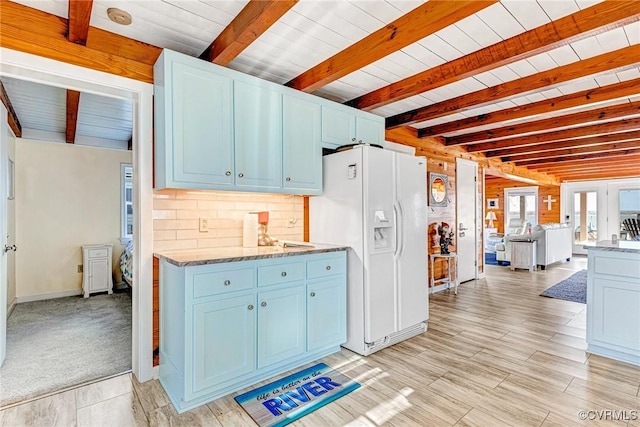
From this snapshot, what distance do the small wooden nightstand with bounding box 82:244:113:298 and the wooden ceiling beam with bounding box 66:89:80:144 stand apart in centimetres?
168

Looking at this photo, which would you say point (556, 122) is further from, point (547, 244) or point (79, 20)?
point (79, 20)

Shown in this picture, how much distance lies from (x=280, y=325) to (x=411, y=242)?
1547 millimetres

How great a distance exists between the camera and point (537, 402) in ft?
7.04

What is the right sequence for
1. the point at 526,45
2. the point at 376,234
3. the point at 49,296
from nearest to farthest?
the point at 526,45, the point at 376,234, the point at 49,296

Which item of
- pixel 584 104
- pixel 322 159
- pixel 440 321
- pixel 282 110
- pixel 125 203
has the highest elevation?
pixel 584 104

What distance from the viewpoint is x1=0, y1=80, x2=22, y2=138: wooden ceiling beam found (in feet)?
11.4

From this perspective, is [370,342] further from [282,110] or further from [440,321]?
[282,110]

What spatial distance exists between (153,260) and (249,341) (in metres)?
0.95

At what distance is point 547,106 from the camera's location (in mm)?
3793

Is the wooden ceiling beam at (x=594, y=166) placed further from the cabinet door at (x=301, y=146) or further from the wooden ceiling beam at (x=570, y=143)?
the cabinet door at (x=301, y=146)

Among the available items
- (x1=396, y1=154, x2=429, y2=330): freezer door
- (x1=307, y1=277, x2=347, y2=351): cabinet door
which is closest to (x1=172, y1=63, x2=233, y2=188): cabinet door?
(x1=307, y1=277, x2=347, y2=351): cabinet door

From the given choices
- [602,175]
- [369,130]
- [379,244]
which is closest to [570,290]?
[379,244]

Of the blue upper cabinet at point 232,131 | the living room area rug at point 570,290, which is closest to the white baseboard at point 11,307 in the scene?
the blue upper cabinet at point 232,131

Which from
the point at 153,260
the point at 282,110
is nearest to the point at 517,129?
the point at 282,110
